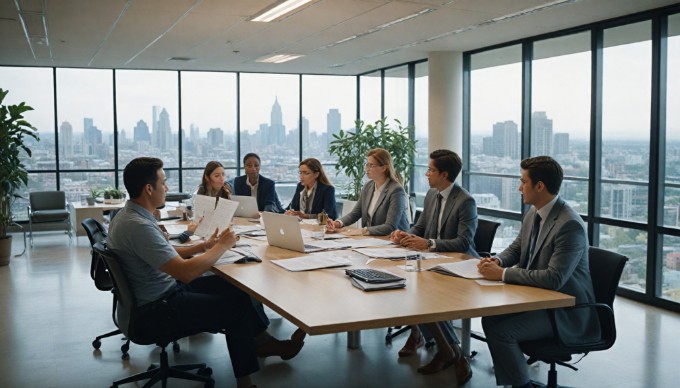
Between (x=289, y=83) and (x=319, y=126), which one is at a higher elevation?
(x=289, y=83)

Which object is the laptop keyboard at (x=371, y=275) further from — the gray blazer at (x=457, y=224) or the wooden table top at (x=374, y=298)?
the gray blazer at (x=457, y=224)

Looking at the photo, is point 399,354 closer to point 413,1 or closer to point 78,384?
point 78,384

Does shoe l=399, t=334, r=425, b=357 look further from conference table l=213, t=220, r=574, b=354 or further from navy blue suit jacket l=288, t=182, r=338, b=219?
navy blue suit jacket l=288, t=182, r=338, b=219

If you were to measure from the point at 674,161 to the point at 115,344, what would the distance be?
16.5 feet

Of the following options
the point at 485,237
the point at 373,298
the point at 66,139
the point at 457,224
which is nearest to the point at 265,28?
the point at 457,224

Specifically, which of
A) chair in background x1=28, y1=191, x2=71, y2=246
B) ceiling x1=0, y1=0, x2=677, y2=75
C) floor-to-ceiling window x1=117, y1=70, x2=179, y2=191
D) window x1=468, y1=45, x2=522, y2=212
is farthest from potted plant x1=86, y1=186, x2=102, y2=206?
window x1=468, y1=45, x2=522, y2=212

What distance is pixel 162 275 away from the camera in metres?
3.62

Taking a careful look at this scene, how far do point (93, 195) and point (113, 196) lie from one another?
560 millimetres

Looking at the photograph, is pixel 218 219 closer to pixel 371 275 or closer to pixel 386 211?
pixel 371 275

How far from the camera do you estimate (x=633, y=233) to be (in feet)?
21.2

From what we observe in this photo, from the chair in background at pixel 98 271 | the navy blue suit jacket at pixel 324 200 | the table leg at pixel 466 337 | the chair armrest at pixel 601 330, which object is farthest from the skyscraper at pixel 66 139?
the chair armrest at pixel 601 330

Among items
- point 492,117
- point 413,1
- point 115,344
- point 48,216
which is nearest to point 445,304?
point 115,344

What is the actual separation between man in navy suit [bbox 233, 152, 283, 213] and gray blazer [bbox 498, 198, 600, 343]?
3599 mm

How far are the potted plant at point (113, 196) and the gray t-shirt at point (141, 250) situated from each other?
6.81 m
